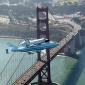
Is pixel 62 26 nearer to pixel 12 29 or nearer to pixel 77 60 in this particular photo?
pixel 12 29

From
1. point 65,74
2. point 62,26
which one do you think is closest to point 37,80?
point 65,74

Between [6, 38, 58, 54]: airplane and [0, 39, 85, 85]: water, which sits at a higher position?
[6, 38, 58, 54]: airplane

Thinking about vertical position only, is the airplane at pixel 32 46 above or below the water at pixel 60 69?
above

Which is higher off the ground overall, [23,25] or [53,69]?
[23,25]

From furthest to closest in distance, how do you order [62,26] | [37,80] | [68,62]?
[62,26] < [68,62] < [37,80]

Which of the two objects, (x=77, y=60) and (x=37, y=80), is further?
(x=77, y=60)

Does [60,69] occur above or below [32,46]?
below

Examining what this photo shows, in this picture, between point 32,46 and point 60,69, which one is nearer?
point 32,46

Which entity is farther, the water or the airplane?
the water

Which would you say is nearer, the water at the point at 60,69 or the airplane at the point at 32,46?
the airplane at the point at 32,46

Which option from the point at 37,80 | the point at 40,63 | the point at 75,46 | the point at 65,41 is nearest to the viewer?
the point at 40,63
